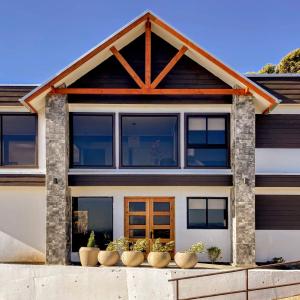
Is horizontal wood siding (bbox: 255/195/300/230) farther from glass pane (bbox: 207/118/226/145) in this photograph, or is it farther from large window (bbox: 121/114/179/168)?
large window (bbox: 121/114/179/168)

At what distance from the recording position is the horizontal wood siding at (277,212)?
42.2ft

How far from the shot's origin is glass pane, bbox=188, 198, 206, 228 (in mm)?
12789

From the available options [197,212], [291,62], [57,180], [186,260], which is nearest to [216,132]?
[197,212]

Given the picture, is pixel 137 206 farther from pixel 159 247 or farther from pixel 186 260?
pixel 186 260

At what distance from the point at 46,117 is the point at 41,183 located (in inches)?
89.3

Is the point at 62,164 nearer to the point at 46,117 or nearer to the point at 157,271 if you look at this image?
the point at 46,117

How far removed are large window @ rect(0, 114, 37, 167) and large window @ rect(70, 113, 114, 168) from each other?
1568mm

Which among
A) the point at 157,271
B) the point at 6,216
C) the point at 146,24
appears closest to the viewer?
the point at 157,271

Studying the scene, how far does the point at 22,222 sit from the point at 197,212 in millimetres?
6190

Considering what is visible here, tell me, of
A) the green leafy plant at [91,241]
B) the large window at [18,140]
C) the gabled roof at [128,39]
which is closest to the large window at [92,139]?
the gabled roof at [128,39]

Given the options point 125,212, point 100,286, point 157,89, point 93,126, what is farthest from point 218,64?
point 100,286

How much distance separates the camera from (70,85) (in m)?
12.4

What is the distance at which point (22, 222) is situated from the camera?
506 inches

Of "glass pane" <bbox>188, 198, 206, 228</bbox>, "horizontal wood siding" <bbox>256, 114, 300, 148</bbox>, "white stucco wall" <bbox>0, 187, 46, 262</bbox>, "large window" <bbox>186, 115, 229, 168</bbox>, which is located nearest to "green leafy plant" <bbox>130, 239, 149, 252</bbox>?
"glass pane" <bbox>188, 198, 206, 228</bbox>
